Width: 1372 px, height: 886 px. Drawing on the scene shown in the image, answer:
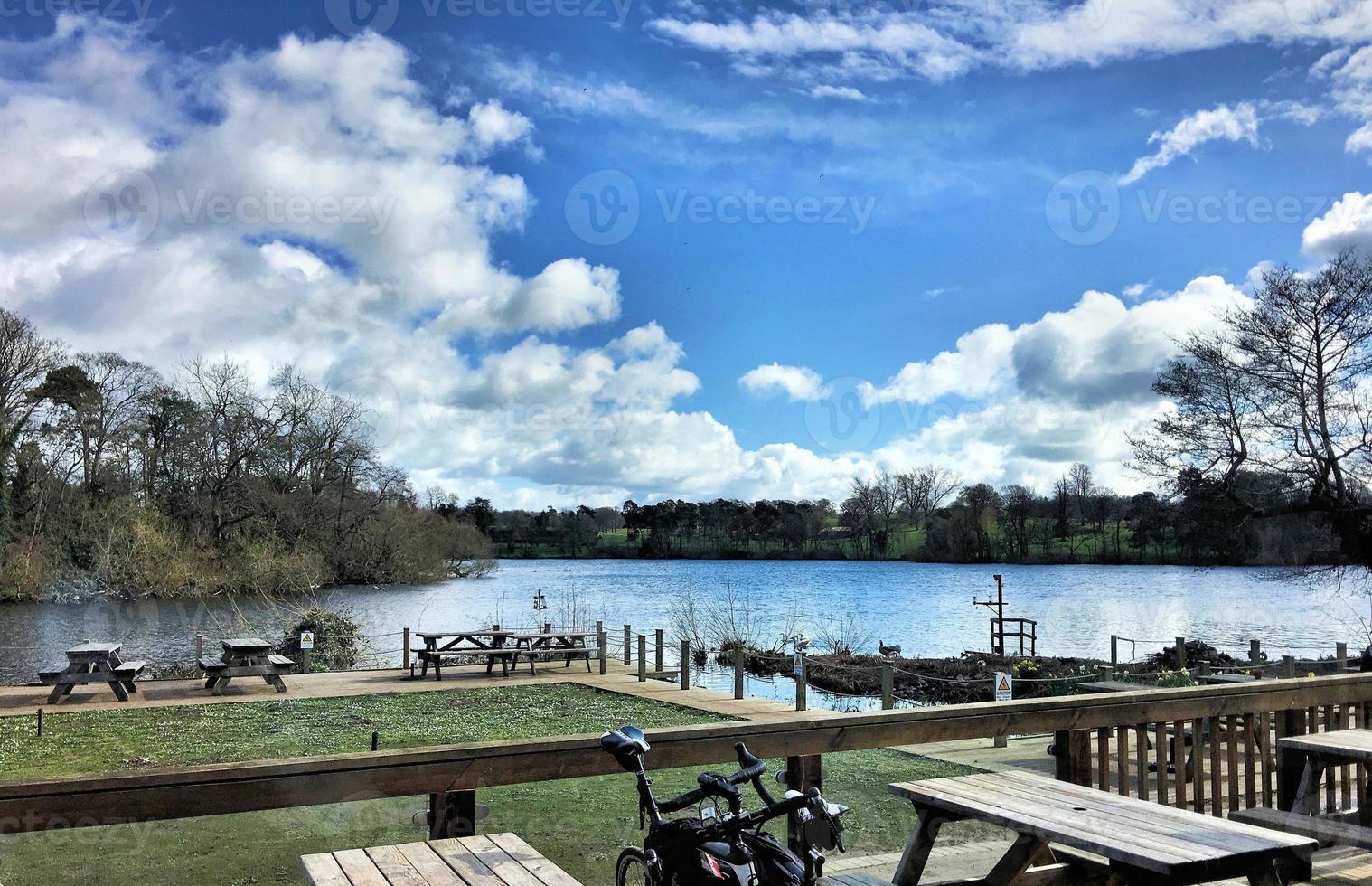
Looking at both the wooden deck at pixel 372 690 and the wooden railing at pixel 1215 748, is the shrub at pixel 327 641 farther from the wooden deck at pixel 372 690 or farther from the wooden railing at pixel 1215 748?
the wooden railing at pixel 1215 748

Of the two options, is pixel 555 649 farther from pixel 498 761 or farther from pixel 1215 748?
pixel 498 761

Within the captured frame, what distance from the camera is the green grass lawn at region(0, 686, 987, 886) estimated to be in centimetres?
638

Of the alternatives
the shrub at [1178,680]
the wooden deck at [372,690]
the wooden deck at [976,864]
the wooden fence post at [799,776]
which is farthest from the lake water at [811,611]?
the wooden fence post at [799,776]

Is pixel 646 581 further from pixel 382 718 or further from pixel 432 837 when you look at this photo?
pixel 432 837

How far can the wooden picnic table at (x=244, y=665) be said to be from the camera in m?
16.3

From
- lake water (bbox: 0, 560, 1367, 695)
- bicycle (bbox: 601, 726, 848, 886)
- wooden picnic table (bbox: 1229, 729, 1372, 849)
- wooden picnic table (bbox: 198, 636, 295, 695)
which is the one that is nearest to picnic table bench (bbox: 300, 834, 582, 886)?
bicycle (bbox: 601, 726, 848, 886)

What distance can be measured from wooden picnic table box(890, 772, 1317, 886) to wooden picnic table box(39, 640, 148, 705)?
51.7ft

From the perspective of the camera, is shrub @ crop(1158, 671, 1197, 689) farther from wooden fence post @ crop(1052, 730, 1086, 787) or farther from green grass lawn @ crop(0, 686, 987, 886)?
wooden fence post @ crop(1052, 730, 1086, 787)

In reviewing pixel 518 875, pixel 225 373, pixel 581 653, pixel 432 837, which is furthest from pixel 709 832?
pixel 225 373

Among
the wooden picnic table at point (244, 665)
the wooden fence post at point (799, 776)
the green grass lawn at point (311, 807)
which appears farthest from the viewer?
the wooden picnic table at point (244, 665)

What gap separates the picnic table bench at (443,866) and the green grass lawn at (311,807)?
0.76 metres

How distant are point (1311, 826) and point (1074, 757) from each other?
94 cm

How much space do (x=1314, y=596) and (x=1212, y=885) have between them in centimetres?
6587

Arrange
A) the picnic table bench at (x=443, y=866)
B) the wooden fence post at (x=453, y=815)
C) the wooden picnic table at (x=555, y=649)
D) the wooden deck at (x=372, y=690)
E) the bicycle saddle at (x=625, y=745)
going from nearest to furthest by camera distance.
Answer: the picnic table bench at (x=443, y=866)
the bicycle saddle at (x=625, y=745)
the wooden fence post at (x=453, y=815)
the wooden deck at (x=372, y=690)
the wooden picnic table at (x=555, y=649)
